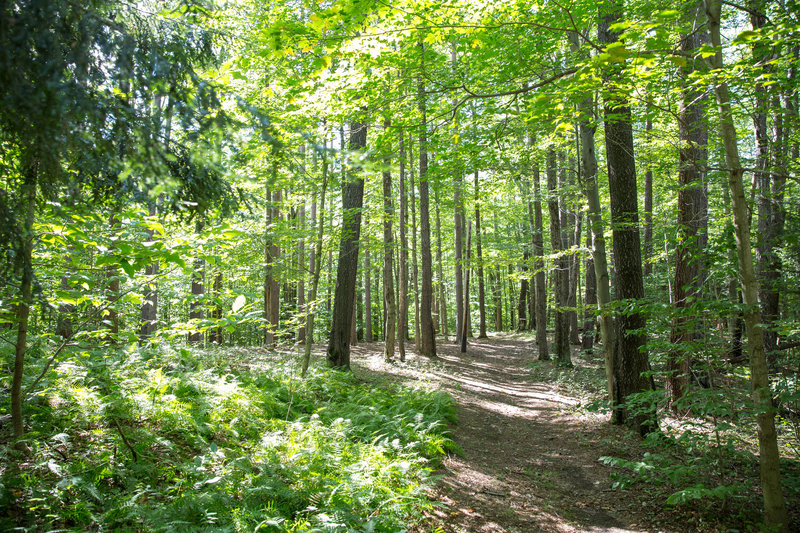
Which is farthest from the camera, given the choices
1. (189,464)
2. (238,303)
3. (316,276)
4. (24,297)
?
(316,276)

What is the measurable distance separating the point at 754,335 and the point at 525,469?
3637mm

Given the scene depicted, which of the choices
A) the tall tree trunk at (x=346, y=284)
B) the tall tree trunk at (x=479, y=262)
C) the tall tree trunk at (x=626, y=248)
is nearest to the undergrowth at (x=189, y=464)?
the tall tree trunk at (x=626, y=248)

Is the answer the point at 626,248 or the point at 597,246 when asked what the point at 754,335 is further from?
the point at 597,246

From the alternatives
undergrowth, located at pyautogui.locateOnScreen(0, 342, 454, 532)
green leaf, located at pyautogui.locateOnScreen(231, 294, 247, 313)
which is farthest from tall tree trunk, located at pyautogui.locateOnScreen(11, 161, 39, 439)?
green leaf, located at pyautogui.locateOnScreen(231, 294, 247, 313)

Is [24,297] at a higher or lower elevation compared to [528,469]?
higher

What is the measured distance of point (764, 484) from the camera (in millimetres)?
4113

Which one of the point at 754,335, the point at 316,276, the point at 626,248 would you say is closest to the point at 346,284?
the point at 316,276

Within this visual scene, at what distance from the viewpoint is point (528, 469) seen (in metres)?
6.46

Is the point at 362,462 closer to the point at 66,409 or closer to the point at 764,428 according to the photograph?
the point at 66,409

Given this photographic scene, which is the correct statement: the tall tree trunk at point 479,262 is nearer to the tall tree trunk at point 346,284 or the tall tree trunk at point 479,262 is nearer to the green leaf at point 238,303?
the tall tree trunk at point 346,284

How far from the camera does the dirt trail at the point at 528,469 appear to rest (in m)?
4.76

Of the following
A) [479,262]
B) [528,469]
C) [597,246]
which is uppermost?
[479,262]

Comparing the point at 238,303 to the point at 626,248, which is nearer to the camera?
the point at 238,303

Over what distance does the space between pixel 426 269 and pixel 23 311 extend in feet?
43.8
